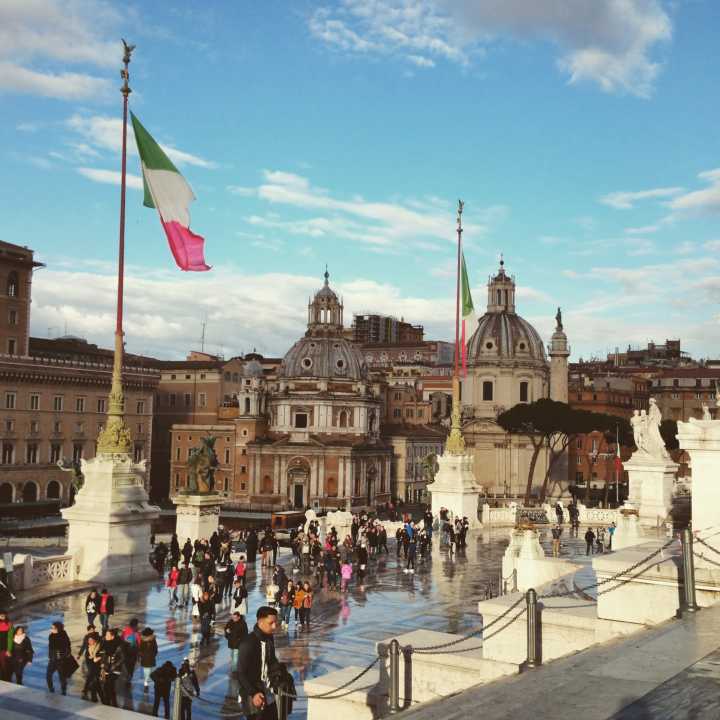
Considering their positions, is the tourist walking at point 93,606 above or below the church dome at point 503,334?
below

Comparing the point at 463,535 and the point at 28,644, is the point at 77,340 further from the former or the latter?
the point at 28,644

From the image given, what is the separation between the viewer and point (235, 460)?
98375mm

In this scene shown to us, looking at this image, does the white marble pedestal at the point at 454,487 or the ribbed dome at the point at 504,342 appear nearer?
the white marble pedestal at the point at 454,487

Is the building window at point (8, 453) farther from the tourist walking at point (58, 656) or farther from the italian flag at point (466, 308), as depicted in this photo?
the tourist walking at point (58, 656)

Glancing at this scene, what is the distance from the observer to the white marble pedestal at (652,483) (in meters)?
30.1

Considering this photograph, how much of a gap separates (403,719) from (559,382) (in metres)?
92.9

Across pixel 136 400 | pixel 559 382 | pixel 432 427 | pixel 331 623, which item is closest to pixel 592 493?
pixel 559 382

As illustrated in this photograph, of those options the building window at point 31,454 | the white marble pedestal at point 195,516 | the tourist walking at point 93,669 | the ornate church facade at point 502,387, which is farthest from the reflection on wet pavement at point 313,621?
the ornate church facade at point 502,387

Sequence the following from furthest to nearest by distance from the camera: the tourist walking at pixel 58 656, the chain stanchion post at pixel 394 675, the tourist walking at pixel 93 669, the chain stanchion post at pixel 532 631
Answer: the tourist walking at pixel 58 656 → the tourist walking at pixel 93 669 → the chain stanchion post at pixel 532 631 → the chain stanchion post at pixel 394 675

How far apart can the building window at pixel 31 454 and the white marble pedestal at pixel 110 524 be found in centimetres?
5738

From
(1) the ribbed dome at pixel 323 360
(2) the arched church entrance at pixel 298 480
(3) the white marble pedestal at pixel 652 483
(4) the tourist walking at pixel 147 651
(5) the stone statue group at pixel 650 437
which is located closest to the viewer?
(4) the tourist walking at pixel 147 651

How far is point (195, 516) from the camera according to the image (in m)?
24.7

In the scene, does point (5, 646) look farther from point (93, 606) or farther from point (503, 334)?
point (503, 334)

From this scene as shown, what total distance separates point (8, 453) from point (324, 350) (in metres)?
39.9
